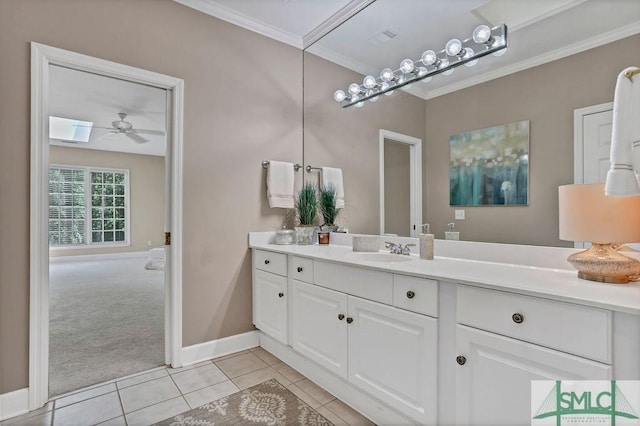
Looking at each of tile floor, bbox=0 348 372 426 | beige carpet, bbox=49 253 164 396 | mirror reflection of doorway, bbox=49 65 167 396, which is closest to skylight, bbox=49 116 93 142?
mirror reflection of doorway, bbox=49 65 167 396

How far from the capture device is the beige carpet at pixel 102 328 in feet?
7.44

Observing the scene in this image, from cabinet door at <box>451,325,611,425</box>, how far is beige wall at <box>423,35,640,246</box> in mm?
637

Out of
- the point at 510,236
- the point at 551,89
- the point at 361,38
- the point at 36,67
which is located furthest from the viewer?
the point at 361,38

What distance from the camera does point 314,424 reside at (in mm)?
1688

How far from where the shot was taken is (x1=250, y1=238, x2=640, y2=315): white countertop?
38.8 inches

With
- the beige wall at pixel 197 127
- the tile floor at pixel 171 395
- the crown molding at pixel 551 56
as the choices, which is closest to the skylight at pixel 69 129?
the beige wall at pixel 197 127

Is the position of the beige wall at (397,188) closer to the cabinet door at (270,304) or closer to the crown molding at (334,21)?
the cabinet door at (270,304)

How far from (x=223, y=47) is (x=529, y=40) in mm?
2094

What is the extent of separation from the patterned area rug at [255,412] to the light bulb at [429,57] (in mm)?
2195

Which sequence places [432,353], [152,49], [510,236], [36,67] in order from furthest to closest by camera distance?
1. [152,49]
2. [36,67]
3. [510,236]
4. [432,353]

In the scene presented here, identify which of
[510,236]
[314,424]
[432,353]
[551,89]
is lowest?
[314,424]

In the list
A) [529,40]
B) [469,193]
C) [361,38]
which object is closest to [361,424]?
[469,193]

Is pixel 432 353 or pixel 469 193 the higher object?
pixel 469 193

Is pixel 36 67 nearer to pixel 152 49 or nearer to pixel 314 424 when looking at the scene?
pixel 152 49
